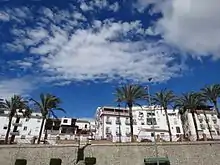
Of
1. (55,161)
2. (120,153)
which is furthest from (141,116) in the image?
(55,161)

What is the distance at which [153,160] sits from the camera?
33469mm

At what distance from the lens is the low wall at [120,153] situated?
117ft

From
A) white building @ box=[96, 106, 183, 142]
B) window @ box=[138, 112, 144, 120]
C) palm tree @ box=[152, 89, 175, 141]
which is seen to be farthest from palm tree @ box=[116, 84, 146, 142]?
window @ box=[138, 112, 144, 120]

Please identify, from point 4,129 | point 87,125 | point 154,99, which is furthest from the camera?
point 87,125

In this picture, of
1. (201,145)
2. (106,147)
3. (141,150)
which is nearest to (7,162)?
(106,147)

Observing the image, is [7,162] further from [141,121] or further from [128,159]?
[141,121]

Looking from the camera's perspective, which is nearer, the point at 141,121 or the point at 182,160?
the point at 182,160

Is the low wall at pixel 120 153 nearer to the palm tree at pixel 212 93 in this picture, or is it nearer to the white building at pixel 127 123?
the palm tree at pixel 212 93

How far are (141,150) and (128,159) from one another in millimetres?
2659

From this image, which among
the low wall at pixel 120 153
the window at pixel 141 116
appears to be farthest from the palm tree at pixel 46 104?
the window at pixel 141 116

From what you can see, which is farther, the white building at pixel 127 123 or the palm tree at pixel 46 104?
the white building at pixel 127 123

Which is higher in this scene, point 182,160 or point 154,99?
point 154,99

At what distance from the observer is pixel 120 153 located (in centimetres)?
3669

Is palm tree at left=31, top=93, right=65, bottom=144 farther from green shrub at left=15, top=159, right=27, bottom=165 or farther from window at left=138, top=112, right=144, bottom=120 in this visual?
window at left=138, top=112, right=144, bottom=120
